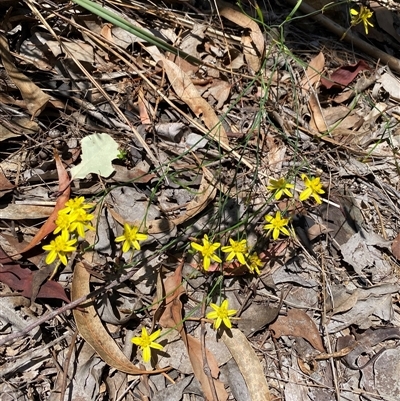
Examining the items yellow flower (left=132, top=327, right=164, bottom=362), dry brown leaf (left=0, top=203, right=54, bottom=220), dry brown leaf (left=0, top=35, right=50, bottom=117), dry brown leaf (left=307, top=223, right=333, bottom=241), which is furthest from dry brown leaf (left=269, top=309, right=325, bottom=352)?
dry brown leaf (left=0, top=35, right=50, bottom=117)

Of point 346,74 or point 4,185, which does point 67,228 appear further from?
point 346,74

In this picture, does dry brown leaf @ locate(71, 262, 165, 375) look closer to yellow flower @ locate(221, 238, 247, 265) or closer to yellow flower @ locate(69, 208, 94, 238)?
yellow flower @ locate(69, 208, 94, 238)

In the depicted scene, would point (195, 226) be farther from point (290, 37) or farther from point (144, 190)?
point (290, 37)

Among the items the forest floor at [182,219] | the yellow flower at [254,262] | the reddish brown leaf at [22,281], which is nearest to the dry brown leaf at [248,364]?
the forest floor at [182,219]

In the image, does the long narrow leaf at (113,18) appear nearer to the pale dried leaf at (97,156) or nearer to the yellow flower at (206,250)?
the pale dried leaf at (97,156)

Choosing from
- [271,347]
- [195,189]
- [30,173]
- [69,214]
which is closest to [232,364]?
[271,347]

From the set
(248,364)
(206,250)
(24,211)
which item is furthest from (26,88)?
(248,364)
